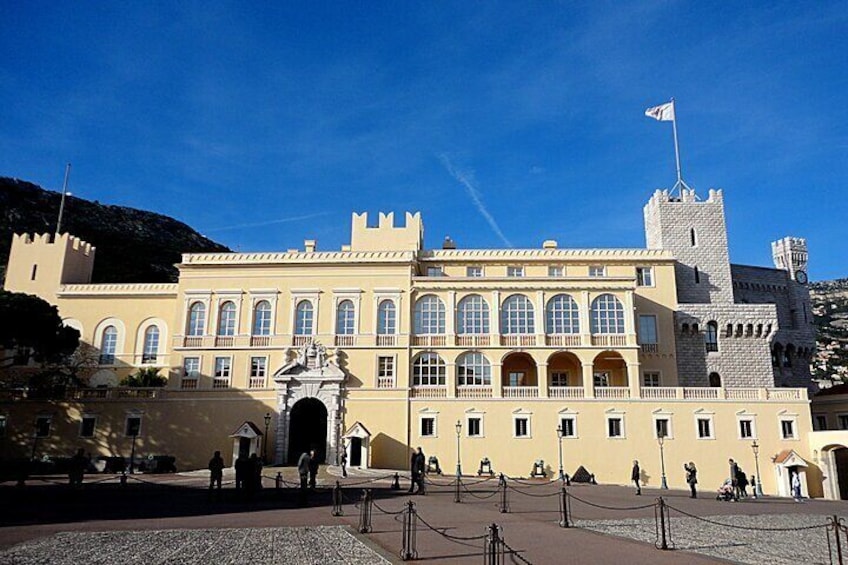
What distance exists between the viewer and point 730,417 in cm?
3866

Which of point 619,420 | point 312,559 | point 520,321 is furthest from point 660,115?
point 312,559

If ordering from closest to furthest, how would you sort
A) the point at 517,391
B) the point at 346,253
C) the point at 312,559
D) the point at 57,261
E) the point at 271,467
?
the point at 312,559
the point at 271,467
the point at 517,391
the point at 346,253
the point at 57,261

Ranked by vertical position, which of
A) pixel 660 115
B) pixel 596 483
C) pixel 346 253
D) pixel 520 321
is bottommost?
pixel 596 483

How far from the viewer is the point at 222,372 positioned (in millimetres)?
41469

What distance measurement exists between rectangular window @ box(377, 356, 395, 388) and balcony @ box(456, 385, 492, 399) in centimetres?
422

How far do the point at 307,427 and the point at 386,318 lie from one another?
8563 mm

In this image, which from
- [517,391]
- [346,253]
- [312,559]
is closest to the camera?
[312,559]

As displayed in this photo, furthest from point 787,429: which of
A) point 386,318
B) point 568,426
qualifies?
point 386,318

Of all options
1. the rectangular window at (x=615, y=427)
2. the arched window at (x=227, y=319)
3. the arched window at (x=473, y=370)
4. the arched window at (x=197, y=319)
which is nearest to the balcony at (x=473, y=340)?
the arched window at (x=473, y=370)

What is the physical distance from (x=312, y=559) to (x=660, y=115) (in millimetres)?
45772

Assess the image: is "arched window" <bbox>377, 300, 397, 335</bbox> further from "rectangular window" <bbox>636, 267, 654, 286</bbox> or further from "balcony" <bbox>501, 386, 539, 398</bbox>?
"rectangular window" <bbox>636, 267, 654, 286</bbox>

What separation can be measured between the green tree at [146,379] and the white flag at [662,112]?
4014cm

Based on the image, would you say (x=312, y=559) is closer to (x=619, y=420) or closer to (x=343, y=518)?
(x=343, y=518)

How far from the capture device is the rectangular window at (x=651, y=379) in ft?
143
